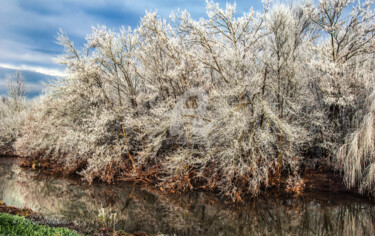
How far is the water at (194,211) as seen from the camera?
9578 millimetres

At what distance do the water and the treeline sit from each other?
97 cm

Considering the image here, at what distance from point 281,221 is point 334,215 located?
2437 millimetres

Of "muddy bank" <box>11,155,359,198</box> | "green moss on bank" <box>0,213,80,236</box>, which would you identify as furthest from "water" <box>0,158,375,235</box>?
"green moss on bank" <box>0,213,80,236</box>

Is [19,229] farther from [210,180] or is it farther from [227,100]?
[227,100]

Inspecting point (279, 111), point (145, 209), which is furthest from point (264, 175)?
point (145, 209)

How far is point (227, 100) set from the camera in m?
13.9

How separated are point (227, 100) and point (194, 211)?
580 centimetres

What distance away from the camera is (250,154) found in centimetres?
1240

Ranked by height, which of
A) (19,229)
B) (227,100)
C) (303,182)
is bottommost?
(19,229)

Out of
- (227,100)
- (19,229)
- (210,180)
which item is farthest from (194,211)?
(19,229)

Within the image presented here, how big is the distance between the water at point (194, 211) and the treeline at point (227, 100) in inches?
38.1

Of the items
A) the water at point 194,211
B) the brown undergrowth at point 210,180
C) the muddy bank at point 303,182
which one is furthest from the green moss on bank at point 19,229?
the muddy bank at point 303,182

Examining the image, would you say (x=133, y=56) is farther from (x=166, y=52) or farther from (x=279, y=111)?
(x=279, y=111)

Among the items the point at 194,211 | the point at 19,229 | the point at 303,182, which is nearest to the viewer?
the point at 19,229
